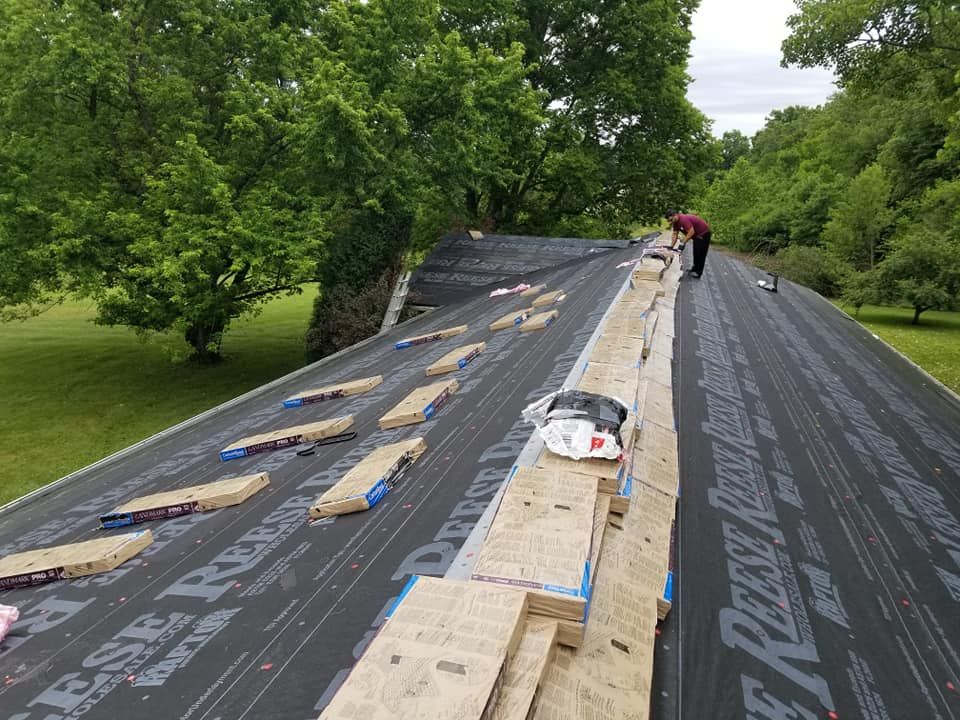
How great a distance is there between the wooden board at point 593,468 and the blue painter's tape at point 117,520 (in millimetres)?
3086

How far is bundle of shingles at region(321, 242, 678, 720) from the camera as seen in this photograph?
1.55 metres

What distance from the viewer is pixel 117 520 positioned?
390 cm

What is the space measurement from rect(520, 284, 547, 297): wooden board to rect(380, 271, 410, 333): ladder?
300 centimetres

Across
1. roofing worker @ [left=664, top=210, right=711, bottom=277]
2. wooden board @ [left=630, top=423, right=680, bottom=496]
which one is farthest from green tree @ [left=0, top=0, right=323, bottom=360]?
wooden board @ [left=630, top=423, right=680, bottom=496]

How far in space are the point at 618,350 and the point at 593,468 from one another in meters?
2.01

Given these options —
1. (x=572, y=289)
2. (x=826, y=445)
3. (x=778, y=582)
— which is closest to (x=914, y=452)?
(x=826, y=445)

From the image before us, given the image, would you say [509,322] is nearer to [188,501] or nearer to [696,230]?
[696,230]

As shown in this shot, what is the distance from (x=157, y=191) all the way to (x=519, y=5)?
13931mm

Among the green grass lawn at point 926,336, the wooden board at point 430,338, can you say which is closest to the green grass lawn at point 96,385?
the wooden board at point 430,338

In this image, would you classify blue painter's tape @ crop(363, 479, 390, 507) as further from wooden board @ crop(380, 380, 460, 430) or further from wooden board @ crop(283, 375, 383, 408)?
wooden board @ crop(283, 375, 383, 408)

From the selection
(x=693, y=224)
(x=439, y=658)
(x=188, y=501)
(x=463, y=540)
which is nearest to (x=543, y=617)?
(x=439, y=658)

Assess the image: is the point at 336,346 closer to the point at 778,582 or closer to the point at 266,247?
the point at 266,247

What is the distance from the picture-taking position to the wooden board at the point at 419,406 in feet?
15.5

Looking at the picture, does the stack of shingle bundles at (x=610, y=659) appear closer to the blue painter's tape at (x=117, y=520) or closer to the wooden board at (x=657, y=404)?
the wooden board at (x=657, y=404)
